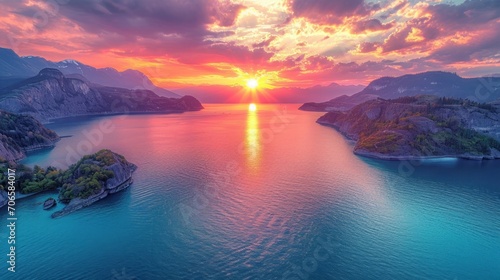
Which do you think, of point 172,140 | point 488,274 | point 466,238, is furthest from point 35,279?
point 172,140

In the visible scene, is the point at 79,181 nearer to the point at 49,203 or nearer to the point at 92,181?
the point at 92,181

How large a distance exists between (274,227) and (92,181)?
63.8m

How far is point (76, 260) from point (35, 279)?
22.6ft

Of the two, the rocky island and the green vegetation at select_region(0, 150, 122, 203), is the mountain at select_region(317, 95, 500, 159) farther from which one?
the green vegetation at select_region(0, 150, 122, 203)

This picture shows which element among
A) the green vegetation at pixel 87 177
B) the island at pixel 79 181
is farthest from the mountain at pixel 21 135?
the green vegetation at pixel 87 177

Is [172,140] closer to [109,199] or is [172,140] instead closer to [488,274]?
[109,199]

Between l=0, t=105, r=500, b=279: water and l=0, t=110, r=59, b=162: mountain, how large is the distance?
77.3 m

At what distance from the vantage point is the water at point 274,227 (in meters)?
51.9

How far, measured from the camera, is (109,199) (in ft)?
280

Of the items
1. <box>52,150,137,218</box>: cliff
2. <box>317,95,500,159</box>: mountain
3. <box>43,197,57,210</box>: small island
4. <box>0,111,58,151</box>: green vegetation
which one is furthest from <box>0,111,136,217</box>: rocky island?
<box>317,95,500,159</box>: mountain

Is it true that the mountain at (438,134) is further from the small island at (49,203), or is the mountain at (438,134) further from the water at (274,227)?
the small island at (49,203)

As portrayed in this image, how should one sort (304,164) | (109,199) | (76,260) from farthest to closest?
(304,164) < (109,199) < (76,260)

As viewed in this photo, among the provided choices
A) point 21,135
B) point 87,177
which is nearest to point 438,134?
point 87,177

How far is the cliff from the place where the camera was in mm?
81181
